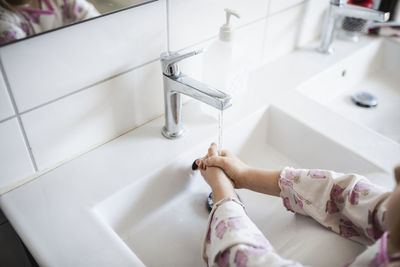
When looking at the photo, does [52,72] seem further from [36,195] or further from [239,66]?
[239,66]

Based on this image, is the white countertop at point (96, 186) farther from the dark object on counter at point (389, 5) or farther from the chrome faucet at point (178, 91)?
the dark object on counter at point (389, 5)

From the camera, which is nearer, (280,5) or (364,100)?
(280,5)

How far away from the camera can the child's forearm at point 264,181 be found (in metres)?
0.74

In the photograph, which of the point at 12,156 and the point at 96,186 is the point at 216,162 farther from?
the point at 12,156

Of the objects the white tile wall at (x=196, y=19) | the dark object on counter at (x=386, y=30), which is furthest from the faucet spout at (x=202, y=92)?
the dark object on counter at (x=386, y=30)

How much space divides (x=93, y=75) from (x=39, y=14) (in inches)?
5.9

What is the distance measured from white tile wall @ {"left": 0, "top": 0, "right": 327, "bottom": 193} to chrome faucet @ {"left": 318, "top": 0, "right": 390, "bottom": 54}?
0.27 metres

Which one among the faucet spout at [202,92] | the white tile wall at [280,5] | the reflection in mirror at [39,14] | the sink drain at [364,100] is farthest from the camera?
the sink drain at [364,100]

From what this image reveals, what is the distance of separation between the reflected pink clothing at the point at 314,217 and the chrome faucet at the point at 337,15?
1.78 ft

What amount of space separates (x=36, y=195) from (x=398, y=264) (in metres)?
0.59

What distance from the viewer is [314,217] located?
0.69 meters

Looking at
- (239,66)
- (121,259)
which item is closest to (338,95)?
(239,66)

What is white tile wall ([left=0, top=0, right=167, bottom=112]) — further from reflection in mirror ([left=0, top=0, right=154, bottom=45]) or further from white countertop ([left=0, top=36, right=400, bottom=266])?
white countertop ([left=0, top=36, right=400, bottom=266])

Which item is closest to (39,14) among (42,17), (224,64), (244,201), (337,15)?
(42,17)
